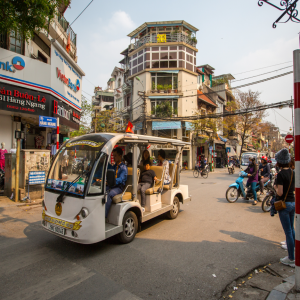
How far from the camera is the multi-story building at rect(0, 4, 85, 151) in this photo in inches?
384

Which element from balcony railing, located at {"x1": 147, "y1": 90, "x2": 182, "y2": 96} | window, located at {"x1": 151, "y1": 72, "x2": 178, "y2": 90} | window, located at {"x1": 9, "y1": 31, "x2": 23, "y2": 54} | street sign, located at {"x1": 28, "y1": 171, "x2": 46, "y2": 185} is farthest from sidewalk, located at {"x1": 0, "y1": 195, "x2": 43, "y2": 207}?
window, located at {"x1": 151, "y1": 72, "x2": 178, "y2": 90}

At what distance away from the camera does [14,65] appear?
989 centimetres

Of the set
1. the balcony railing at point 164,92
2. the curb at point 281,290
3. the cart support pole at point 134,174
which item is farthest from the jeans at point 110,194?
the balcony railing at point 164,92

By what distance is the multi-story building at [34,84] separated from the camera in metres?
9.76

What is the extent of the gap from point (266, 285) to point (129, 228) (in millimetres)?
2564

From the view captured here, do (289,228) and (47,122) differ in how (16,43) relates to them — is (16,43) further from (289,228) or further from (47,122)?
(289,228)

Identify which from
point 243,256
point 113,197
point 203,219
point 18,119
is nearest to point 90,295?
point 113,197

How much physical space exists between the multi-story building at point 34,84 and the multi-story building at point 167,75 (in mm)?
13830

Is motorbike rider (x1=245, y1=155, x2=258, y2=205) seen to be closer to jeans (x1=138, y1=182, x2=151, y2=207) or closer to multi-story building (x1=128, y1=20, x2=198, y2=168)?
jeans (x1=138, y1=182, x2=151, y2=207)

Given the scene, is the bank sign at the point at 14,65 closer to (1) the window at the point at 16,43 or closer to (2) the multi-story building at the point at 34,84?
(2) the multi-story building at the point at 34,84

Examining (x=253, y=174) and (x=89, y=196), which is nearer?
(x=89, y=196)

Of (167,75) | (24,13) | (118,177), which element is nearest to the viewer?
(118,177)

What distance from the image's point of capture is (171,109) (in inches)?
1060

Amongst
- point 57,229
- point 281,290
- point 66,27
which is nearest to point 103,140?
point 57,229
